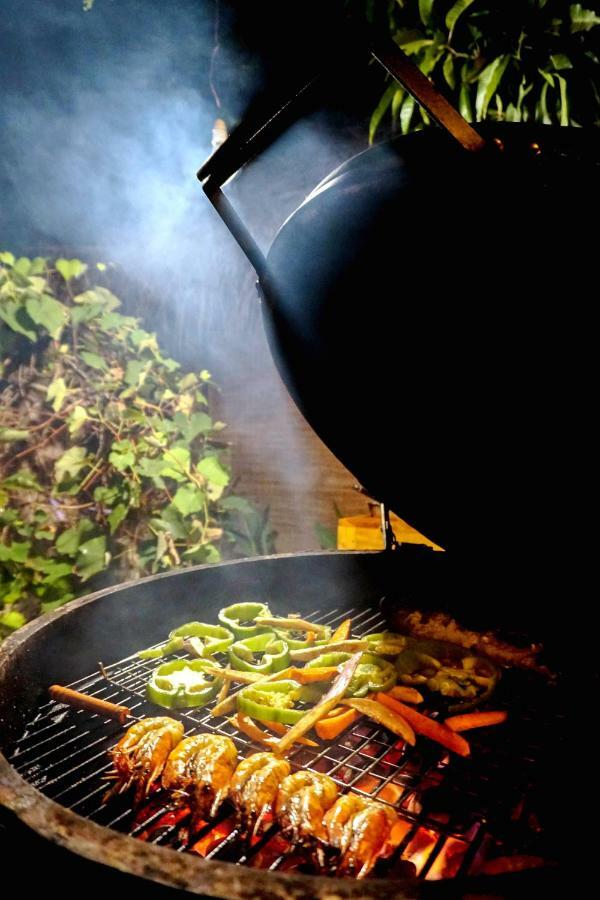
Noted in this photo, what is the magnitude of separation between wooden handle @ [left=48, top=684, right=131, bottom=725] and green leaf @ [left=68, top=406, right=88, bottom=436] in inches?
132

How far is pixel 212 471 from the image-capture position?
20.6ft

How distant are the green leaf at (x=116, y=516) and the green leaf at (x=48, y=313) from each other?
5.92 ft

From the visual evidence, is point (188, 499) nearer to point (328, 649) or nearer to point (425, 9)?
point (328, 649)

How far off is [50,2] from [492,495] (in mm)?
5295

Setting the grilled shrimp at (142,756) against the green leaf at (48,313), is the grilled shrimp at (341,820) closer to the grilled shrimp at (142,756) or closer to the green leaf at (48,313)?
the grilled shrimp at (142,756)

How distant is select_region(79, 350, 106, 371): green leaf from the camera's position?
5.42m

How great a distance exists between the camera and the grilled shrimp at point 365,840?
1508 millimetres

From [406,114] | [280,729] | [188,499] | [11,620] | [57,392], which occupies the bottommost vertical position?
[11,620]

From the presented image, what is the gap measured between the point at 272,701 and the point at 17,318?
434 centimetres

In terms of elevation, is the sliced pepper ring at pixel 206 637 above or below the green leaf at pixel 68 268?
below

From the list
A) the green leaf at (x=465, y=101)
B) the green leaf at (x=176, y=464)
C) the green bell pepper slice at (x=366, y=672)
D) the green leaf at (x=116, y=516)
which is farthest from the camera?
the green leaf at (x=176, y=464)

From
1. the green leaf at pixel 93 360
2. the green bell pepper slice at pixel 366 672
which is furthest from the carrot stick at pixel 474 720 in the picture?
the green leaf at pixel 93 360

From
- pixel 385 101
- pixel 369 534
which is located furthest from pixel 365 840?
pixel 385 101

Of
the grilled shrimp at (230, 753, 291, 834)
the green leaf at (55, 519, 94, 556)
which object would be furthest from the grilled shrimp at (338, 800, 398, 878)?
the green leaf at (55, 519, 94, 556)
